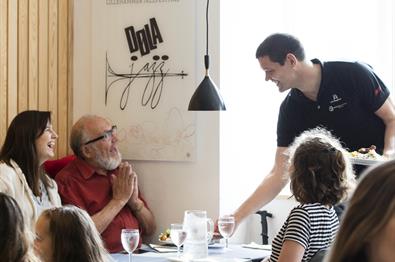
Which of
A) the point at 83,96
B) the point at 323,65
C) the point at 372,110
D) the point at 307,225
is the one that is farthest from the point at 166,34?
the point at 307,225

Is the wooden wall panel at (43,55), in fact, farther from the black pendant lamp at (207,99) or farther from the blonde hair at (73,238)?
the blonde hair at (73,238)

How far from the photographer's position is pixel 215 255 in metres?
3.52

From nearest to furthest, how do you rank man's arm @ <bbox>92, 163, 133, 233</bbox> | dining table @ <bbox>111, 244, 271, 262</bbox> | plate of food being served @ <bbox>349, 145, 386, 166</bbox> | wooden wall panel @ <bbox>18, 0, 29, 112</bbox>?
plate of food being served @ <bbox>349, 145, 386, 166</bbox> < dining table @ <bbox>111, 244, 271, 262</bbox> < man's arm @ <bbox>92, 163, 133, 233</bbox> < wooden wall panel @ <bbox>18, 0, 29, 112</bbox>

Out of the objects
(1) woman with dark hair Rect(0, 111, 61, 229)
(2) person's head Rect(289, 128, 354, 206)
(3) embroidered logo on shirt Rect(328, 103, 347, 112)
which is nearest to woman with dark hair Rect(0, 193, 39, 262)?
(2) person's head Rect(289, 128, 354, 206)

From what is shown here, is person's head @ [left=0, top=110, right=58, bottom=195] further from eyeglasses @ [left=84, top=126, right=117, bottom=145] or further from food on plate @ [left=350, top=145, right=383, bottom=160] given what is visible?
food on plate @ [left=350, top=145, right=383, bottom=160]

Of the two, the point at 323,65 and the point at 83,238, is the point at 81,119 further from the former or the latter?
the point at 83,238

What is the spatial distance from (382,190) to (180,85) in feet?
11.3

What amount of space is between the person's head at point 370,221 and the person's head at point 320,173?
157 cm

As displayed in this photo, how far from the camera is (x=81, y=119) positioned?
452 cm

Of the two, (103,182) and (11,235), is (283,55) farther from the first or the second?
(11,235)

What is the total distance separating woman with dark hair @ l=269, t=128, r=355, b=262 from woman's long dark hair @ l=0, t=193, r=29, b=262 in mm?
955

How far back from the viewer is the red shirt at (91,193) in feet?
14.0

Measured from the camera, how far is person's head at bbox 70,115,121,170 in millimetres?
4457

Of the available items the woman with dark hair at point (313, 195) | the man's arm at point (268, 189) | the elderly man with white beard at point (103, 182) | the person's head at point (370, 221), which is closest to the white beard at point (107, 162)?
the elderly man with white beard at point (103, 182)
